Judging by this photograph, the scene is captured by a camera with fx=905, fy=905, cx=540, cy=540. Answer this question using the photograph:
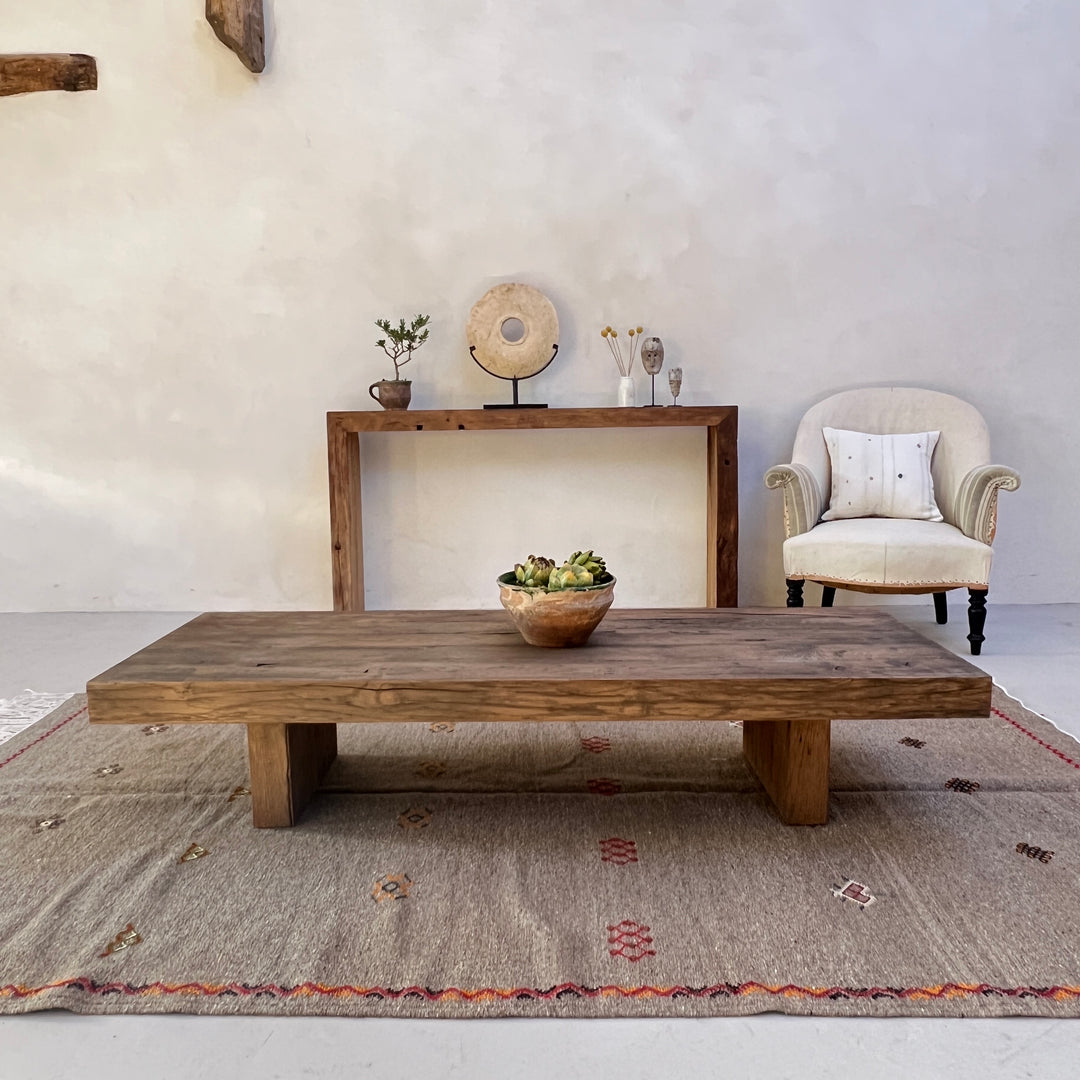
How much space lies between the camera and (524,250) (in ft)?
11.6

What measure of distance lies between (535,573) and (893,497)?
1987mm

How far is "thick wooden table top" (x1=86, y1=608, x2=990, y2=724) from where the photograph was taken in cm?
149

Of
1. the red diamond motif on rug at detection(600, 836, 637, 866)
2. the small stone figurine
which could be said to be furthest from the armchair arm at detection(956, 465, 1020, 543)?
the red diamond motif on rug at detection(600, 836, 637, 866)

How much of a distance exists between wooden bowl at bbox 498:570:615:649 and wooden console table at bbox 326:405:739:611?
1.60 m

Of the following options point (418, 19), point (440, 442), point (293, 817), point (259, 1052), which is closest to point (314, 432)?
point (440, 442)

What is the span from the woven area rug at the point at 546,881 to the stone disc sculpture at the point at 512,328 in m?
1.72

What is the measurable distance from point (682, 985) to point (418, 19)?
3.49 m

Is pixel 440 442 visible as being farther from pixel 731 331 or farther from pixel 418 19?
pixel 418 19

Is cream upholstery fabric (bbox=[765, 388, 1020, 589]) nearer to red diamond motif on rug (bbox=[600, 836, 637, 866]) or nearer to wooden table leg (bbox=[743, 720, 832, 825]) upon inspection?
wooden table leg (bbox=[743, 720, 832, 825])

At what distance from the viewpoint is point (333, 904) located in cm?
143

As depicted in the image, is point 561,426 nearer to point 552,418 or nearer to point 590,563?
point 552,418

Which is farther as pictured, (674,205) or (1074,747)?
(674,205)

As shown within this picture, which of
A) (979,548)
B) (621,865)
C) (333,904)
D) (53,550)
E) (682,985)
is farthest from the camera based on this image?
(53,550)

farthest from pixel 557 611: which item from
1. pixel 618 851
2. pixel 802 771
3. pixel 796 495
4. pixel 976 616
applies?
pixel 976 616
